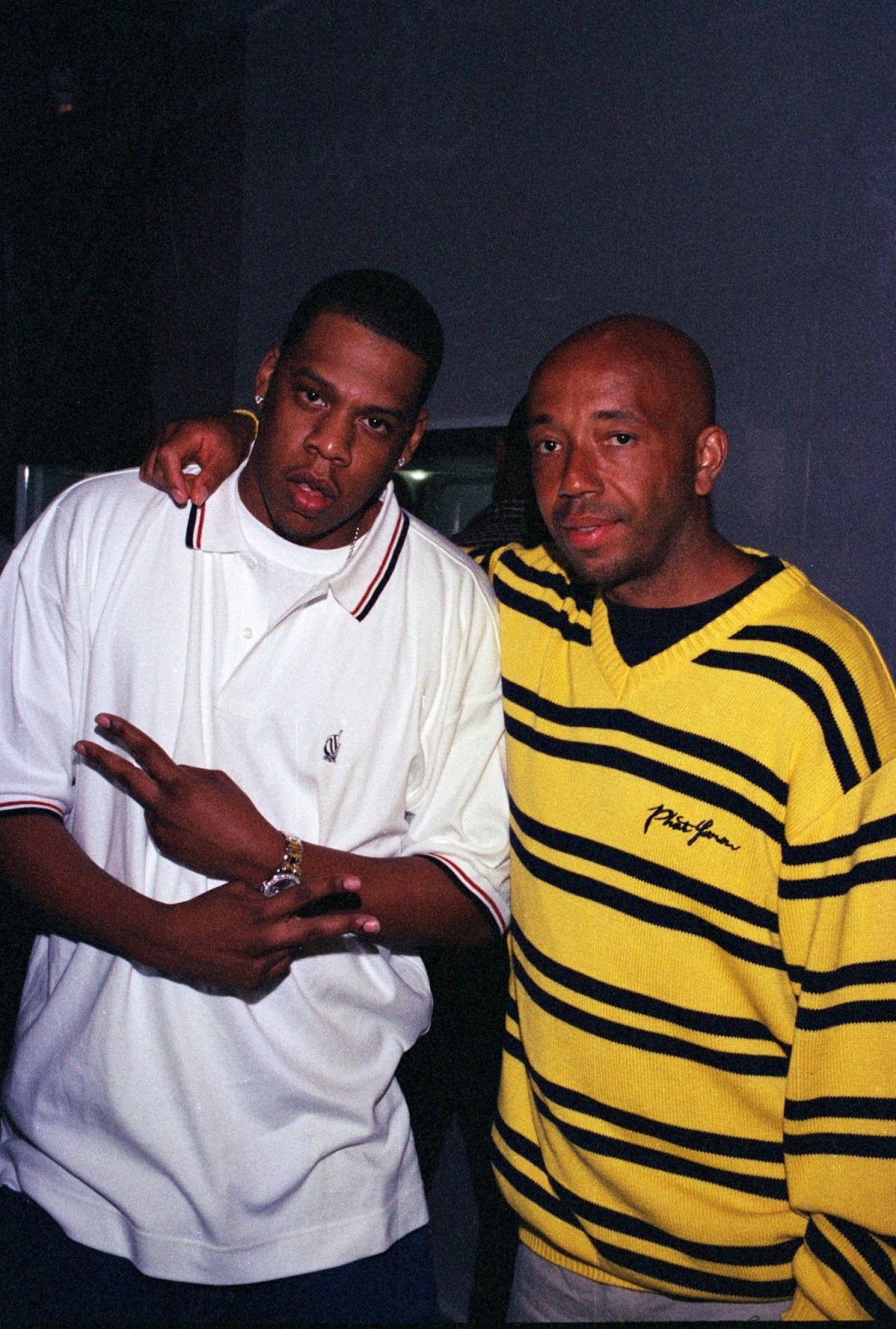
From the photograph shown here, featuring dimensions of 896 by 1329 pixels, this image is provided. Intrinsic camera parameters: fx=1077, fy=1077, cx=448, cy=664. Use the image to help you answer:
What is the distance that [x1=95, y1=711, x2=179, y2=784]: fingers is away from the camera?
5.00 ft

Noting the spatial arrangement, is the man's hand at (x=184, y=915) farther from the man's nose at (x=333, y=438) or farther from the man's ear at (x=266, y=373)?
the man's ear at (x=266, y=373)

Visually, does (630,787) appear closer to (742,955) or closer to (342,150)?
(742,955)

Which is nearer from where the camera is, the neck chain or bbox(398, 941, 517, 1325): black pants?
the neck chain

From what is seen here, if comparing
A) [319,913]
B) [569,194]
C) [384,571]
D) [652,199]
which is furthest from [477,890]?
[569,194]

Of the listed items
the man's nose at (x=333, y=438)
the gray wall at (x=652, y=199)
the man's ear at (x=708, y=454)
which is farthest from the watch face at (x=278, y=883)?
the gray wall at (x=652, y=199)

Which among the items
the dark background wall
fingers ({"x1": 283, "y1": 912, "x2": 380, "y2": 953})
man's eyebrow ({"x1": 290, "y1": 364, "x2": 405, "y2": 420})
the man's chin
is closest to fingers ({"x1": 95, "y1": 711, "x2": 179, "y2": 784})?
fingers ({"x1": 283, "y1": 912, "x2": 380, "y2": 953})

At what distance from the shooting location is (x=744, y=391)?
2.61 metres

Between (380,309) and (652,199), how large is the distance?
141 centimetres

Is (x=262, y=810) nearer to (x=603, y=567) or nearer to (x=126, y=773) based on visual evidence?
(x=126, y=773)

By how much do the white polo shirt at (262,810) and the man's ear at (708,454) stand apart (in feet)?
1.62

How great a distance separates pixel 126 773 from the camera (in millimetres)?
1509

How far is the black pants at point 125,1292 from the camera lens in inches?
60.3

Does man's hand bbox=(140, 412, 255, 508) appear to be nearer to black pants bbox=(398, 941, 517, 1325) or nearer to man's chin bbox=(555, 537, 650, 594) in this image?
man's chin bbox=(555, 537, 650, 594)

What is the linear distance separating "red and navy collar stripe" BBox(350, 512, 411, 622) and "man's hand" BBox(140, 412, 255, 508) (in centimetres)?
30
